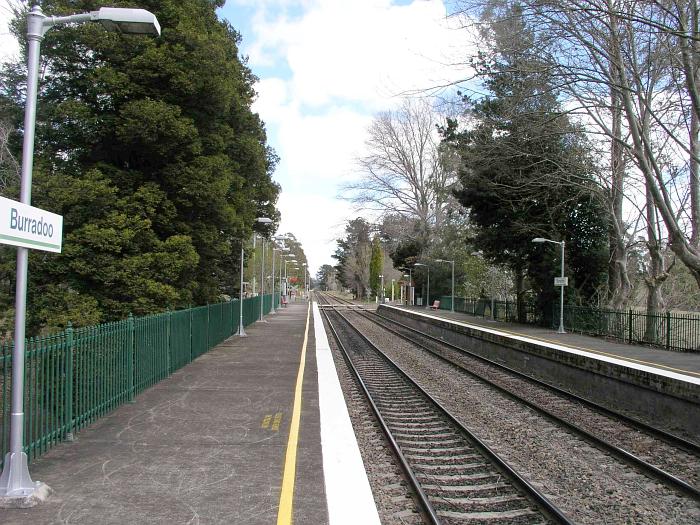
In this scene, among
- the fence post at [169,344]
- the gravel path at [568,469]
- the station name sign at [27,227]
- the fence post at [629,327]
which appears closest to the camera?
the station name sign at [27,227]

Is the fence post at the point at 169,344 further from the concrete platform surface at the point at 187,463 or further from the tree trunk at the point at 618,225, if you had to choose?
the tree trunk at the point at 618,225

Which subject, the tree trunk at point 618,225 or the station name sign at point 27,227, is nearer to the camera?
the station name sign at point 27,227

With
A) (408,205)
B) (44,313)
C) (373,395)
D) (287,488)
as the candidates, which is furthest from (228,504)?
(408,205)

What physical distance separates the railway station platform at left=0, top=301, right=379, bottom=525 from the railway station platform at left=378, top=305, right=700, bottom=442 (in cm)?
650

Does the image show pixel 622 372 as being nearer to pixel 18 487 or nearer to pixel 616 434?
pixel 616 434

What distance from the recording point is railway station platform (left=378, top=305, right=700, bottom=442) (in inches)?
435

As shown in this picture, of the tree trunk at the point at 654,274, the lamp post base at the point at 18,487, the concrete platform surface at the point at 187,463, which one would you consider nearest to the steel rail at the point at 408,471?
the concrete platform surface at the point at 187,463

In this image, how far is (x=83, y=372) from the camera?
8188mm

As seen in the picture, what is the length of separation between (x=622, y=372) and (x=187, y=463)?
1036 cm

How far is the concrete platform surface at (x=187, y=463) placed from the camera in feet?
17.0

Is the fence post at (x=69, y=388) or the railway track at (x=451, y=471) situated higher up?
the fence post at (x=69, y=388)

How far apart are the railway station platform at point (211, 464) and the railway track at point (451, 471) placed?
0.84 m

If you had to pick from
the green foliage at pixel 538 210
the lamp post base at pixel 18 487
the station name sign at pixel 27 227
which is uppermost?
the green foliage at pixel 538 210

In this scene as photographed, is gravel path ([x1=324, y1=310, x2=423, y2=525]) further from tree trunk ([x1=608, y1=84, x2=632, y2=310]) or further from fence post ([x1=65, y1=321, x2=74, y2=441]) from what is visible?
tree trunk ([x1=608, y1=84, x2=632, y2=310])
